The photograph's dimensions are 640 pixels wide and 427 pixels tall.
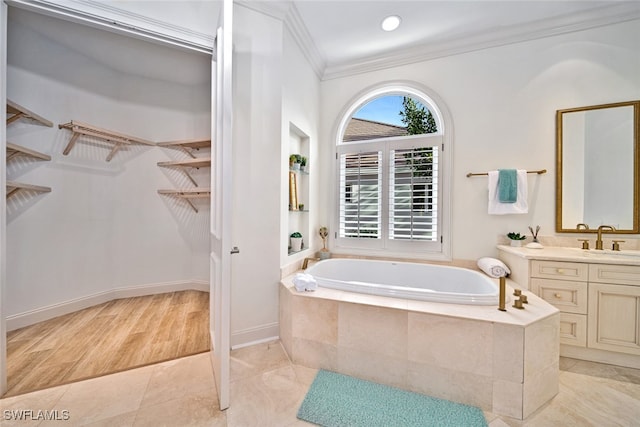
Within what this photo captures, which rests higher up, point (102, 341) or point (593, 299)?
point (593, 299)

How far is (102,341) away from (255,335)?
1.23 metres

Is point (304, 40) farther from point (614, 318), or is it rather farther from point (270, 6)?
point (614, 318)

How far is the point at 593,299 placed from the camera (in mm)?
1794

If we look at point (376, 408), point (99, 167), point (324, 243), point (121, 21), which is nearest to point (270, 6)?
point (121, 21)

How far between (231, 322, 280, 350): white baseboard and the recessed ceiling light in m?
2.90

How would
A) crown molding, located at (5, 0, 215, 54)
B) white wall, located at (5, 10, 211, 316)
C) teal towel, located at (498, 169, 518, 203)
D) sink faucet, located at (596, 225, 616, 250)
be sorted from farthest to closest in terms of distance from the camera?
teal towel, located at (498, 169, 518, 203), white wall, located at (5, 10, 211, 316), sink faucet, located at (596, 225, 616, 250), crown molding, located at (5, 0, 215, 54)

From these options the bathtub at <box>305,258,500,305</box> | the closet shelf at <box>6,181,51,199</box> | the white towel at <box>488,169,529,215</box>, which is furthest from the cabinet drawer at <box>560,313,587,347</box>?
the closet shelf at <box>6,181,51,199</box>

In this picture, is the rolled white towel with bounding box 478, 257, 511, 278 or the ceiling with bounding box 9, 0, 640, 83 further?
the rolled white towel with bounding box 478, 257, 511, 278

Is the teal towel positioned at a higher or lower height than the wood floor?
higher

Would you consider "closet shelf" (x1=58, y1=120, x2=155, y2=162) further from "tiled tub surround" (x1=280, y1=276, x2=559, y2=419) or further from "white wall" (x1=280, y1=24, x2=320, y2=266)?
"tiled tub surround" (x1=280, y1=276, x2=559, y2=419)

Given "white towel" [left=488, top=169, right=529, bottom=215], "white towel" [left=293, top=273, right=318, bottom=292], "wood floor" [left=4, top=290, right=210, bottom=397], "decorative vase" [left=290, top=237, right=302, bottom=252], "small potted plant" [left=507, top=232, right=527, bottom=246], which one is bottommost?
"wood floor" [left=4, top=290, right=210, bottom=397]

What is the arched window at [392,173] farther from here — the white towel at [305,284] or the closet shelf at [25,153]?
the closet shelf at [25,153]

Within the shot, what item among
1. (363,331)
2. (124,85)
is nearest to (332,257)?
(363,331)

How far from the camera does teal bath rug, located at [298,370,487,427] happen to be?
128 centimetres
